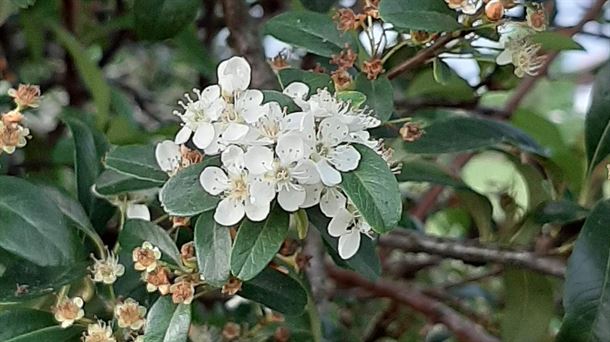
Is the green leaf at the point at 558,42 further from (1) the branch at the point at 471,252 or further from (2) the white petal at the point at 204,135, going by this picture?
(2) the white petal at the point at 204,135

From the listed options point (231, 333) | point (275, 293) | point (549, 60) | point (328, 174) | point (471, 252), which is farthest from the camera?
point (549, 60)

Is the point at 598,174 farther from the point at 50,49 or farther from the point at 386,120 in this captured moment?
the point at 50,49

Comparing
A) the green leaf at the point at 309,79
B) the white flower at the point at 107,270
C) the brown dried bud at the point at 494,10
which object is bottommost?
the white flower at the point at 107,270

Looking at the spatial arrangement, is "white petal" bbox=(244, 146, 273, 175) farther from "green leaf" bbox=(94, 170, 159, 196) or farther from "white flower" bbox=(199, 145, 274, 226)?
"green leaf" bbox=(94, 170, 159, 196)

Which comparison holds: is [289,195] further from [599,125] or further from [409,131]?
[599,125]

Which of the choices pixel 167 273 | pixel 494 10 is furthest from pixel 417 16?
pixel 167 273

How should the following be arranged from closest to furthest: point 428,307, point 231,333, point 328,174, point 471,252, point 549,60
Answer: point 328,174, point 231,333, point 471,252, point 428,307, point 549,60

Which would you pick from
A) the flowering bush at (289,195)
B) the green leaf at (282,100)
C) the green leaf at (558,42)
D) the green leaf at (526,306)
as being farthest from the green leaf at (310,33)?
the green leaf at (526,306)
